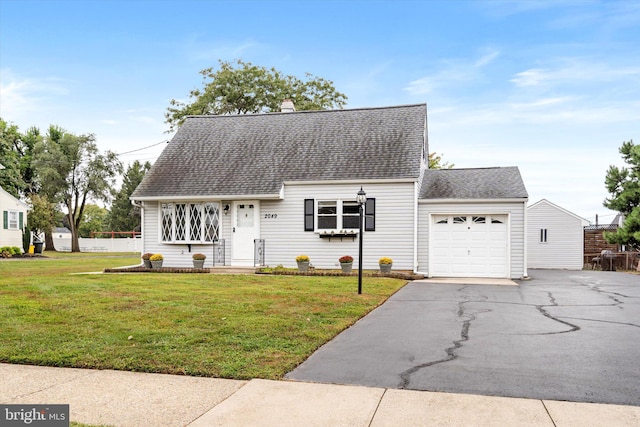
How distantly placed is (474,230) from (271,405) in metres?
13.6

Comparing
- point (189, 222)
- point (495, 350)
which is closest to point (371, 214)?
point (189, 222)

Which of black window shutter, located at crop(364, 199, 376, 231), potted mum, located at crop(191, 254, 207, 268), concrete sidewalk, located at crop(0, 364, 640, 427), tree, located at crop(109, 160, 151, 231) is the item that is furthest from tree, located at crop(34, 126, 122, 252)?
concrete sidewalk, located at crop(0, 364, 640, 427)

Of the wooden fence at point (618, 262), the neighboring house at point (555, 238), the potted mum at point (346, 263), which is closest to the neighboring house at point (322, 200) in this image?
the potted mum at point (346, 263)

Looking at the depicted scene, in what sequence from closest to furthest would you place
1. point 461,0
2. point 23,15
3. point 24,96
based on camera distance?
point 461,0 < point 23,15 < point 24,96

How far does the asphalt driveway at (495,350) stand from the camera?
4.65 m

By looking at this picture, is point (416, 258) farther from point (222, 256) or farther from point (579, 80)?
point (579, 80)

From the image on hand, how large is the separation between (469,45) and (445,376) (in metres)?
14.7

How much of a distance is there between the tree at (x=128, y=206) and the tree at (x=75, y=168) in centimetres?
804

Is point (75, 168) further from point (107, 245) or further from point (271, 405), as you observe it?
point (271, 405)

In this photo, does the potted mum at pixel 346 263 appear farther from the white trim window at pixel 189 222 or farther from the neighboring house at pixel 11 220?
the neighboring house at pixel 11 220

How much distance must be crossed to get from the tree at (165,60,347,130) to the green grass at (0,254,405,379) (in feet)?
74.1

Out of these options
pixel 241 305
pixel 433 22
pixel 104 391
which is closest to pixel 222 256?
pixel 241 305

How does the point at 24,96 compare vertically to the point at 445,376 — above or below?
above

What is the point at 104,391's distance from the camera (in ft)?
14.6
